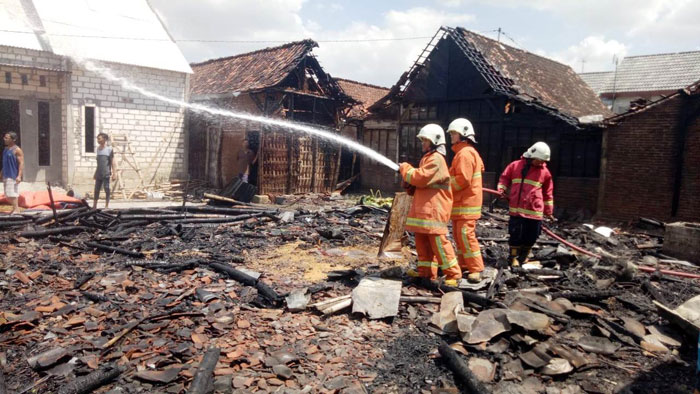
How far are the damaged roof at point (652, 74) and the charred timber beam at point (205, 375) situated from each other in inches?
1282

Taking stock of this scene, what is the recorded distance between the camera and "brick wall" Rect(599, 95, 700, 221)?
11.1 m

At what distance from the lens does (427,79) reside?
16.9 meters

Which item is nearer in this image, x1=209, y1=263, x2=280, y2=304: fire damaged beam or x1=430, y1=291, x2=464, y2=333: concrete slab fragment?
x1=430, y1=291, x2=464, y2=333: concrete slab fragment

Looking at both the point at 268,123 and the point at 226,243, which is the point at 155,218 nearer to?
the point at 226,243

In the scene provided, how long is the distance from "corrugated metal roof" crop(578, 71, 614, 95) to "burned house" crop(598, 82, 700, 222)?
22.3m

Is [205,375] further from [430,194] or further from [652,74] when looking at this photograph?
[652,74]

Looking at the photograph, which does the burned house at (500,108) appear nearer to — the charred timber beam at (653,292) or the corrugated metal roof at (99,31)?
the charred timber beam at (653,292)

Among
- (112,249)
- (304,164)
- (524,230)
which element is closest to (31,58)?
(304,164)

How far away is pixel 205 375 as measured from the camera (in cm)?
353

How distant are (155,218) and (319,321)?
20.6 ft

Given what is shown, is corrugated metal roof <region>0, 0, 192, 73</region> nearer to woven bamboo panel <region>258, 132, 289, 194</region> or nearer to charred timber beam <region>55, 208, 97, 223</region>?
woven bamboo panel <region>258, 132, 289, 194</region>

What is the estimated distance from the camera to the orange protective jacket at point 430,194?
5508 millimetres

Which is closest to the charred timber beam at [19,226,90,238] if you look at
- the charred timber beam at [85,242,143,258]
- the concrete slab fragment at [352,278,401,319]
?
the charred timber beam at [85,242,143,258]

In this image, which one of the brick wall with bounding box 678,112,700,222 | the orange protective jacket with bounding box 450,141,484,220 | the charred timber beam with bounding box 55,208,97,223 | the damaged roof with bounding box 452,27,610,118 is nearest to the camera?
the orange protective jacket with bounding box 450,141,484,220
